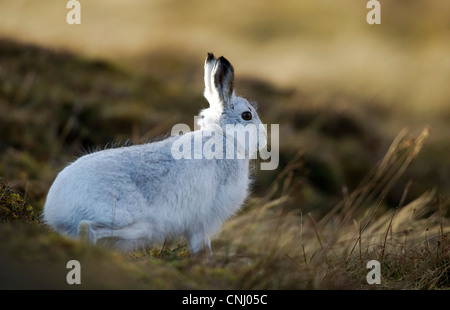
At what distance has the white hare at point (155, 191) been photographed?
16.2ft

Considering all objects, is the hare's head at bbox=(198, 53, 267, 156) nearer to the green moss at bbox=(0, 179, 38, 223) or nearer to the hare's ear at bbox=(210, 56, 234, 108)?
the hare's ear at bbox=(210, 56, 234, 108)

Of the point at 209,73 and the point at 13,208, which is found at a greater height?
the point at 209,73

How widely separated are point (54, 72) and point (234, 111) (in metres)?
11.2

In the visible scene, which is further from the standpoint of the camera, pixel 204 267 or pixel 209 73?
pixel 209 73

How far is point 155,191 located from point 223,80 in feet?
5.46

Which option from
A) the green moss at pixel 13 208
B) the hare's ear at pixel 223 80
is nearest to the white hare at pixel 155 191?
the hare's ear at pixel 223 80

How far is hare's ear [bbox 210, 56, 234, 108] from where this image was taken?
596cm

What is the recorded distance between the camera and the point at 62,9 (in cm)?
2112

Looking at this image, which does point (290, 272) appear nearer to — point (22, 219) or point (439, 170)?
point (22, 219)

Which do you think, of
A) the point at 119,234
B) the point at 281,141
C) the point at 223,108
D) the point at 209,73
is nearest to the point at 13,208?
the point at 119,234

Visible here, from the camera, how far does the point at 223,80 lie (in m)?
6.17

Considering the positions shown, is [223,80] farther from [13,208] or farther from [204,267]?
[13,208]

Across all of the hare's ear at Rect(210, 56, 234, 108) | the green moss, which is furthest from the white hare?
the green moss
